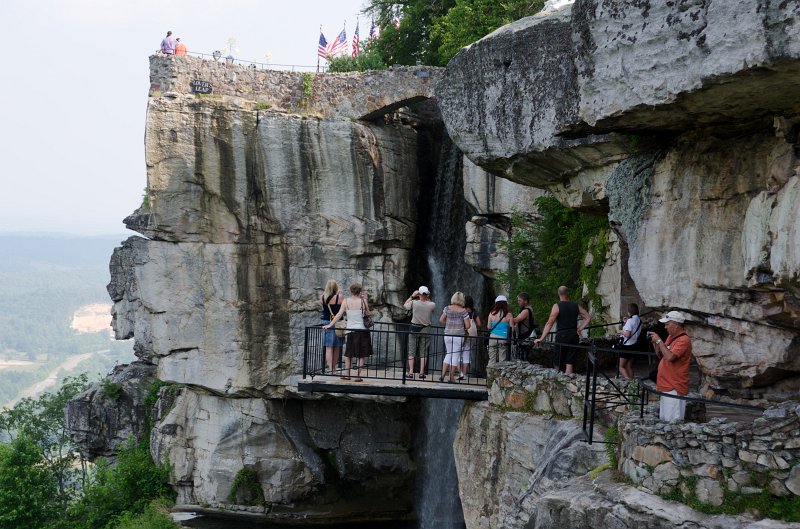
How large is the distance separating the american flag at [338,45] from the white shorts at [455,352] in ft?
52.3

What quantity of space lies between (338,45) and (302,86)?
610 cm

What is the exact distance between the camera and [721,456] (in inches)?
308

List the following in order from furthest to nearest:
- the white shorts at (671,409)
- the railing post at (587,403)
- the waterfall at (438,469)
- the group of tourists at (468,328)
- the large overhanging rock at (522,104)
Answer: the waterfall at (438,469)
the group of tourists at (468,328)
the large overhanging rock at (522,104)
the railing post at (587,403)
the white shorts at (671,409)

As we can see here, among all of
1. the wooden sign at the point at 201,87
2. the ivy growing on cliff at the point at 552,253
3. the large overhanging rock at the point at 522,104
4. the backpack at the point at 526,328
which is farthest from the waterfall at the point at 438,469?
the wooden sign at the point at 201,87

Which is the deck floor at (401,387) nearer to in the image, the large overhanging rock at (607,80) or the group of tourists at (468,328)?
the group of tourists at (468,328)

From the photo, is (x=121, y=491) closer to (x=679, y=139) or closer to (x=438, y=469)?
(x=438, y=469)

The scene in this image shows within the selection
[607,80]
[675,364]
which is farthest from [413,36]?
[675,364]

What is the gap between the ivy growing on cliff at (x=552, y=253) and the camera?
55.2ft

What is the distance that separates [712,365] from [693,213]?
6.04 feet

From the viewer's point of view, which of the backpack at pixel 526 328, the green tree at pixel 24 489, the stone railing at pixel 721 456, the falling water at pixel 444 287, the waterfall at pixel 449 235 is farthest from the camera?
the green tree at pixel 24 489

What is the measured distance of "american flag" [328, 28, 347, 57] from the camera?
2877cm

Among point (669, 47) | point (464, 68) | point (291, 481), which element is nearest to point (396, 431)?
point (291, 481)

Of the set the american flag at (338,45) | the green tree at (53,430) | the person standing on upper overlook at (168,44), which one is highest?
the american flag at (338,45)

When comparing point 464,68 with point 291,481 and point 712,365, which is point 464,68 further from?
point 291,481
